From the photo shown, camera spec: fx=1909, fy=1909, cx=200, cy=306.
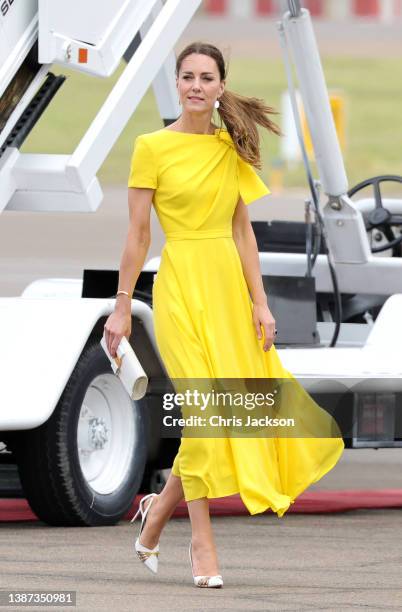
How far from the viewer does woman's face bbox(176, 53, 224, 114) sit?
5.86 metres

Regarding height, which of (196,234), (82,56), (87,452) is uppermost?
(82,56)

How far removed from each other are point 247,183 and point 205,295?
41cm

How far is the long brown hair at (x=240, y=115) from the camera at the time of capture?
5.93 meters

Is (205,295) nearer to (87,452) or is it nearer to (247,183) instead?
(247,183)

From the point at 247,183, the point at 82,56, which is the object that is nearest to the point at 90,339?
the point at 82,56

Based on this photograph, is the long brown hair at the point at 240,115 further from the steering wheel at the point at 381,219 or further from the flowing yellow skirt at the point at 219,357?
the steering wheel at the point at 381,219

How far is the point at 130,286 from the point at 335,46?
53974 mm

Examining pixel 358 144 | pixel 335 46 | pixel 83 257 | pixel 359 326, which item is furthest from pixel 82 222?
pixel 335 46

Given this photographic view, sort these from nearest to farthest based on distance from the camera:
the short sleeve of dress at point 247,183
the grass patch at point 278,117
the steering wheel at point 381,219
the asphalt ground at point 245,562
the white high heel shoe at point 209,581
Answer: the asphalt ground at point 245,562
the white high heel shoe at point 209,581
the short sleeve of dress at point 247,183
the steering wheel at point 381,219
the grass patch at point 278,117

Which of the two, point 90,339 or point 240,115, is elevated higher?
point 240,115

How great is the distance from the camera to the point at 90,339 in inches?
285

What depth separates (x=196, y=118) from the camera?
591cm

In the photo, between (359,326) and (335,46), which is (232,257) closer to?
(359,326)

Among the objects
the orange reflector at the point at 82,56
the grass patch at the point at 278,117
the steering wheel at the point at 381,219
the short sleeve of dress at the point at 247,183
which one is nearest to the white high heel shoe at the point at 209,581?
the short sleeve of dress at the point at 247,183
